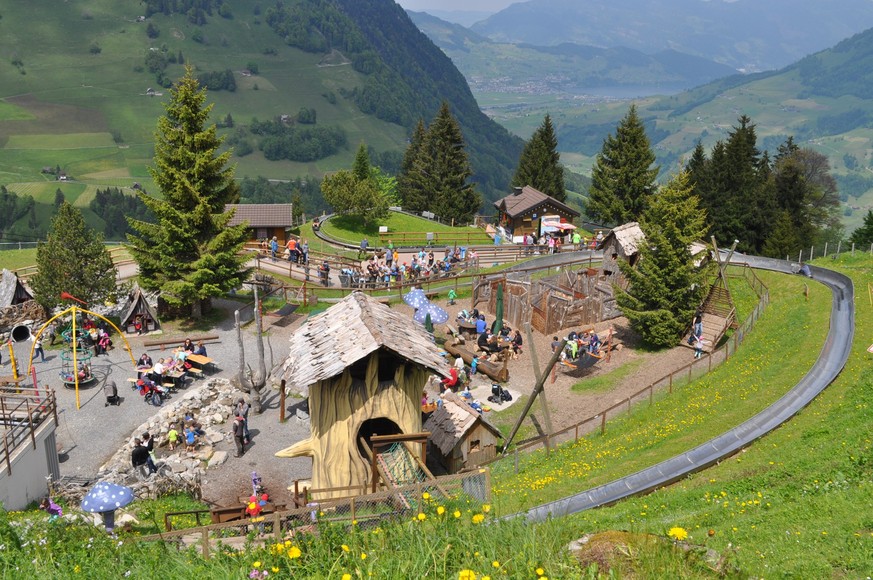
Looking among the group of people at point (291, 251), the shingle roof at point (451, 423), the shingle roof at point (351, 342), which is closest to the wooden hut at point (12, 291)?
the group of people at point (291, 251)

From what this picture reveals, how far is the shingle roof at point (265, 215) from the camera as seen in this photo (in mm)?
51188

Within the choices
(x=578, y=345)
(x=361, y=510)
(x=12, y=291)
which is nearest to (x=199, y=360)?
(x=12, y=291)

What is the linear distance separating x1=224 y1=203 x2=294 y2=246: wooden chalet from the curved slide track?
115 feet

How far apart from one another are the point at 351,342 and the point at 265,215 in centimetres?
3386

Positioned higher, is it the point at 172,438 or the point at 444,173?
the point at 444,173

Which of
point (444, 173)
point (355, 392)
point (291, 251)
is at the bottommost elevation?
point (291, 251)

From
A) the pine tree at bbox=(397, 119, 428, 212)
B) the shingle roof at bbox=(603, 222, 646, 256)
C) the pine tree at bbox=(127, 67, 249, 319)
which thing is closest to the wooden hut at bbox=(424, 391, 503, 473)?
the pine tree at bbox=(127, 67, 249, 319)

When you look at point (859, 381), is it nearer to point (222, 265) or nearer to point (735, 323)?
point (735, 323)

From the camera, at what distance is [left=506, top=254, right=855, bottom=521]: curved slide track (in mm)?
17641

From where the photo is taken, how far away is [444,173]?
73250 millimetres

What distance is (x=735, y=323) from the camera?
3556cm

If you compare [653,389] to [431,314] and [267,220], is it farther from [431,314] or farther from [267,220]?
[267,220]

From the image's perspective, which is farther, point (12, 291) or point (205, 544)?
point (12, 291)

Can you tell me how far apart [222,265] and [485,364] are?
1464cm
